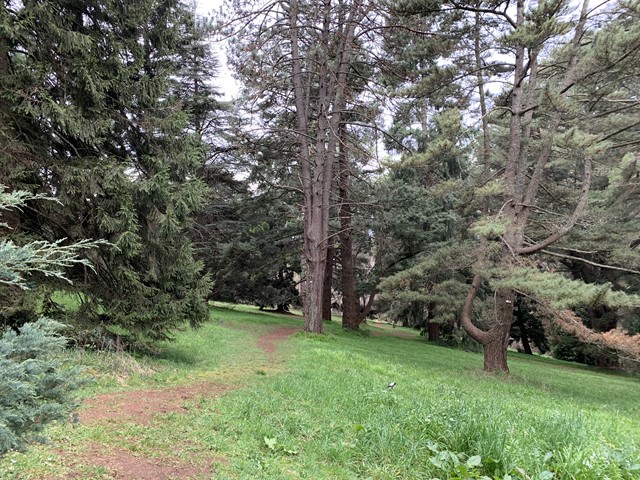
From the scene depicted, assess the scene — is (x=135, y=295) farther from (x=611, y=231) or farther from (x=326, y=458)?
(x=611, y=231)

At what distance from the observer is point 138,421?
13.1 ft

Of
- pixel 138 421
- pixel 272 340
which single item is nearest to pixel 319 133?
pixel 272 340

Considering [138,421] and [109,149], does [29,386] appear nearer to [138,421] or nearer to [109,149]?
[138,421]

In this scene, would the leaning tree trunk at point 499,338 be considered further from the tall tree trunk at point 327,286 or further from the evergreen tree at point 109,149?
the tall tree trunk at point 327,286

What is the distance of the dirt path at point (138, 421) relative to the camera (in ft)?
9.78

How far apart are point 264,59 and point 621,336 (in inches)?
481

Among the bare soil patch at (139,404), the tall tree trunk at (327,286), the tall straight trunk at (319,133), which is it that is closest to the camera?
the bare soil patch at (139,404)

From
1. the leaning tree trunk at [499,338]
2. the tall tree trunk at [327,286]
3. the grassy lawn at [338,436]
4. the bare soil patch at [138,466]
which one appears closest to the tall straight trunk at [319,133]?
the leaning tree trunk at [499,338]

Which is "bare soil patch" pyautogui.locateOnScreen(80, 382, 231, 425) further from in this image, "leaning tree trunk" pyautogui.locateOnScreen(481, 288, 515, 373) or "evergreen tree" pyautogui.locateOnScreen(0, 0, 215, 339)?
"leaning tree trunk" pyautogui.locateOnScreen(481, 288, 515, 373)

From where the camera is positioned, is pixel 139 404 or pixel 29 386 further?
pixel 139 404

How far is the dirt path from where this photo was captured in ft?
9.78

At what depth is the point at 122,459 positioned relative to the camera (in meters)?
3.13

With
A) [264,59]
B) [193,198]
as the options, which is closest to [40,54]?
[193,198]

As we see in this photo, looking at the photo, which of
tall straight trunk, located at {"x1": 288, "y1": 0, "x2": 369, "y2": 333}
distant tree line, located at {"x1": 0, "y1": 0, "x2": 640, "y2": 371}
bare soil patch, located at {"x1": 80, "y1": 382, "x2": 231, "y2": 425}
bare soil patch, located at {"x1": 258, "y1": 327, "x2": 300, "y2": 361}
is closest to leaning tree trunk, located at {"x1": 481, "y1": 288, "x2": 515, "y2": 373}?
distant tree line, located at {"x1": 0, "y1": 0, "x2": 640, "y2": 371}
